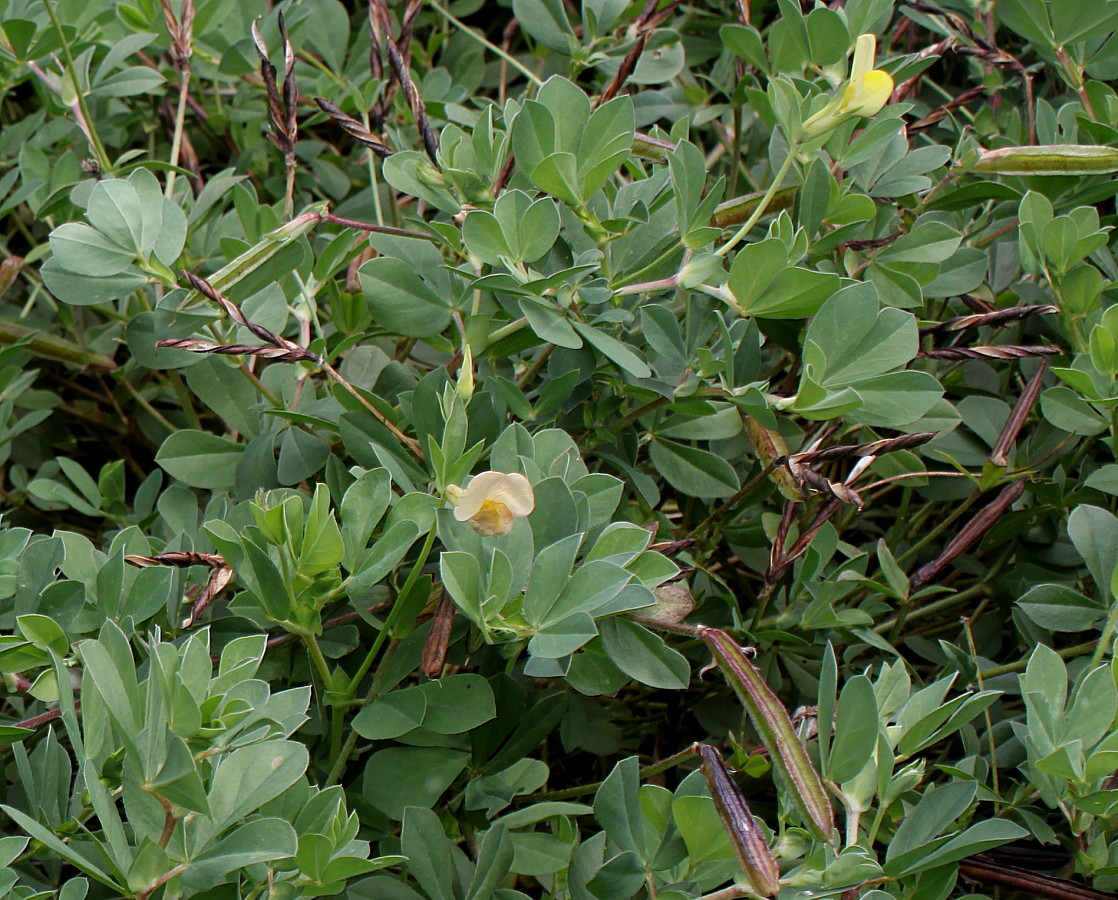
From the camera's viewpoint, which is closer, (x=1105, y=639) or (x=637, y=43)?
(x=1105, y=639)

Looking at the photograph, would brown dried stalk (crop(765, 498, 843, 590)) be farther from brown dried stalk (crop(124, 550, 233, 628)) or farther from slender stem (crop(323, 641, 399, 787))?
brown dried stalk (crop(124, 550, 233, 628))

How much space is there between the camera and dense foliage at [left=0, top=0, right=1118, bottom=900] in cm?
60

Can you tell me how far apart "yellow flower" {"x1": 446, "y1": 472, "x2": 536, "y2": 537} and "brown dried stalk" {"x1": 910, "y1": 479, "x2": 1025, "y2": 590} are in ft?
1.34

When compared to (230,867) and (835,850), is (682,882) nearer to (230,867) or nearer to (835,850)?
(835,850)

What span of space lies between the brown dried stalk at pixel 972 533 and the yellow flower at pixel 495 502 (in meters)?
0.41

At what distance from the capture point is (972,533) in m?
0.85

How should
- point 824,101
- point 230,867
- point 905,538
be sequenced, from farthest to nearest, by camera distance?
point 905,538
point 824,101
point 230,867

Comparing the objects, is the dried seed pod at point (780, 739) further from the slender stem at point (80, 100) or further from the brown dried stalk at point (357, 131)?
the slender stem at point (80, 100)

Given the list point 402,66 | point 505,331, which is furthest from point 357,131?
point 505,331

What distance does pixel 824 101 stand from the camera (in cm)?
72

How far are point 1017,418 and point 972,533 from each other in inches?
4.2

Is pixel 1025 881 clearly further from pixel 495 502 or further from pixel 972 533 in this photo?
pixel 495 502

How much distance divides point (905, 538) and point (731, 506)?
0.23 metres

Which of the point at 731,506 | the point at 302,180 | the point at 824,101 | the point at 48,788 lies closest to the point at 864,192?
the point at 824,101
